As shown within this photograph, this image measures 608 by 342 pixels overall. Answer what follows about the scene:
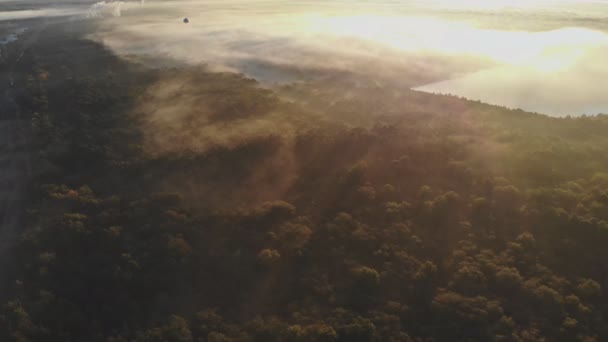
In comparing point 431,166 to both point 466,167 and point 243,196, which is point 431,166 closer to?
point 466,167

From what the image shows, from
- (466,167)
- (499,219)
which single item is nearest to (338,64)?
(466,167)

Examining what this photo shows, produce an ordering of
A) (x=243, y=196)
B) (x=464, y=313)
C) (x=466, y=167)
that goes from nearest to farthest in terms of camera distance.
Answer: (x=464, y=313)
(x=243, y=196)
(x=466, y=167)

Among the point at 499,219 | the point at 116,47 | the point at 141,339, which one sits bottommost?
the point at 141,339

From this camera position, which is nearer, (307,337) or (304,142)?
(307,337)

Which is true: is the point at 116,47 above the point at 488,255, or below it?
above

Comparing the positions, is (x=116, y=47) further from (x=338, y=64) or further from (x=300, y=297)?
(x=300, y=297)

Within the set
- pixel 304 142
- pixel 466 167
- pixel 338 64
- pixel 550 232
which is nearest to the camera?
pixel 550 232
